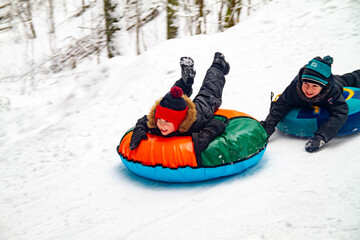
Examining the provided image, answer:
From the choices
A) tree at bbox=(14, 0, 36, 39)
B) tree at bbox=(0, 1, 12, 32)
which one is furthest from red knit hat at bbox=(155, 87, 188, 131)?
tree at bbox=(0, 1, 12, 32)

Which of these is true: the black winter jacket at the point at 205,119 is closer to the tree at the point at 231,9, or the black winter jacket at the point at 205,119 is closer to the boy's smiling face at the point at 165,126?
the boy's smiling face at the point at 165,126

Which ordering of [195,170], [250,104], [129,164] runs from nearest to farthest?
[195,170], [129,164], [250,104]

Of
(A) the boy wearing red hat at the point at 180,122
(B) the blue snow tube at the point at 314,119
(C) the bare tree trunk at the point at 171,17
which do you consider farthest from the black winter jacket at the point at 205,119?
(C) the bare tree trunk at the point at 171,17

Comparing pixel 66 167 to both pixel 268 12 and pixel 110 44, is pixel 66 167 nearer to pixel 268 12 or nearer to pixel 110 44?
pixel 110 44

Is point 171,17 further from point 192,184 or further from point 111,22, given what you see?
point 192,184

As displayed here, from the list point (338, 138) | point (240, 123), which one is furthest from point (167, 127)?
point (338, 138)

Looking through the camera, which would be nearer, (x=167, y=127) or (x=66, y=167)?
(x=167, y=127)

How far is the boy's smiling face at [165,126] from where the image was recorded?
2.81 meters

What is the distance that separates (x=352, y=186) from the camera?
2047 mm

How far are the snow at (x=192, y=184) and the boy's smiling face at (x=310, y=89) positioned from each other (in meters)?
0.52

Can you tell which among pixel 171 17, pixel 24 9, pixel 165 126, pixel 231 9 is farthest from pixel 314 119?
pixel 24 9

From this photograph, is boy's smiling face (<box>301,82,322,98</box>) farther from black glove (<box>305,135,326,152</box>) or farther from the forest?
the forest

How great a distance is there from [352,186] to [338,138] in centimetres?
125

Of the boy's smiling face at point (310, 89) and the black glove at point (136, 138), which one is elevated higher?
the boy's smiling face at point (310, 89)
